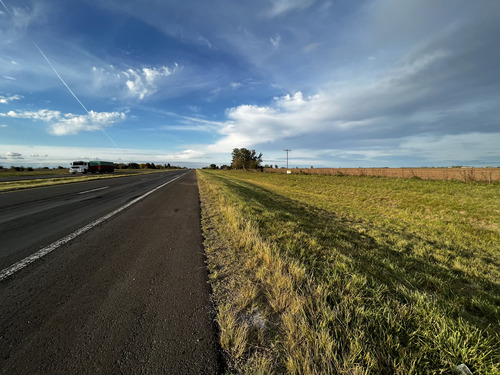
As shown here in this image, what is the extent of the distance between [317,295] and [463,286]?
164 inches

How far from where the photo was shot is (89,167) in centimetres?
4250

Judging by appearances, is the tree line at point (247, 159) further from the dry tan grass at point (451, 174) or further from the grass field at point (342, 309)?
the grass field at point (342, 309)

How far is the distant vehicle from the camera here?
133 ft

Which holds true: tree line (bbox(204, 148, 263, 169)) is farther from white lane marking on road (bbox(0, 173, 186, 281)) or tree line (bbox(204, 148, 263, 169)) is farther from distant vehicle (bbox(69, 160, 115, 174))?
white lane marking on road (bbox(0, 173, 186, 281))

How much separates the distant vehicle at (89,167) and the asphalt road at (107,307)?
4719 cm

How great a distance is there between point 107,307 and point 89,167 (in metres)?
53.1

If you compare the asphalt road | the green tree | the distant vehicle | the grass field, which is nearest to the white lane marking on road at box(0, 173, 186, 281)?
the asphalt road

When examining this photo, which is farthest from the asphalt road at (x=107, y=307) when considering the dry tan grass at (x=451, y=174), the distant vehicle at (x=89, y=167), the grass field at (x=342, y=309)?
the distant vehicle at (x=89, y=167)

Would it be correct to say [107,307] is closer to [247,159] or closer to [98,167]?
[98,167]

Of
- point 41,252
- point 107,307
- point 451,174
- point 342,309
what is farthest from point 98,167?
point 451,174

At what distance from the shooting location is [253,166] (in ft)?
300

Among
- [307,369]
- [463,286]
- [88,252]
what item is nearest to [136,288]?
[88,252]

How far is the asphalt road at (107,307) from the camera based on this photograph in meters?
1.68

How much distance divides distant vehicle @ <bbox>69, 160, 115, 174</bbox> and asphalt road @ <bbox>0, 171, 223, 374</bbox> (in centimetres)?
4719
